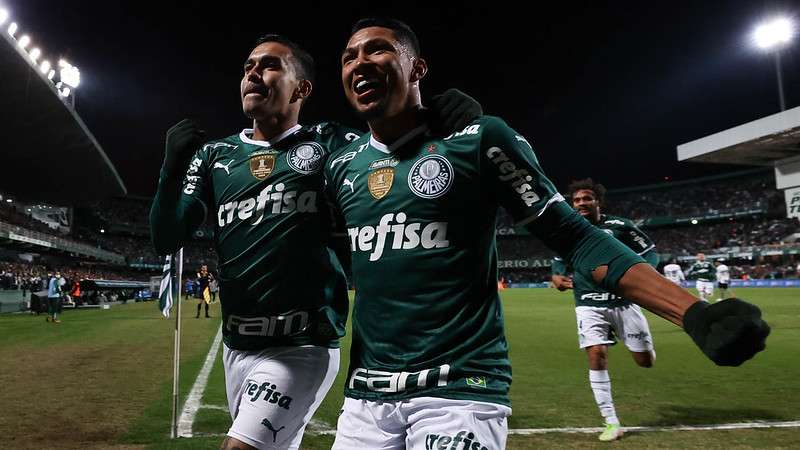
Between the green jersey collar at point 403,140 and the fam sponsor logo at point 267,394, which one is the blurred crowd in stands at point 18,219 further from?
the green jersey collar at point 403,140

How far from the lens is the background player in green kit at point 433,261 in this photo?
204 centimetres

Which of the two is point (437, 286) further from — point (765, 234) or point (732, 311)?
point (765, 234)

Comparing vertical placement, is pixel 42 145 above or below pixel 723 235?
above

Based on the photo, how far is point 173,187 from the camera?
3139 mm

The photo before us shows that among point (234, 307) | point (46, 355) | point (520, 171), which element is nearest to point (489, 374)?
point (520, 171)

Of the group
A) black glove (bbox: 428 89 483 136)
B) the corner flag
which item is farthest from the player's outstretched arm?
the corner flag

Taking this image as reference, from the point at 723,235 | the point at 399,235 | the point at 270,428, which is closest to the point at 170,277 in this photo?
the point at 270,428

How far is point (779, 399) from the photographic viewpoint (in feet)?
24.7

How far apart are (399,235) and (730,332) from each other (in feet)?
3.85

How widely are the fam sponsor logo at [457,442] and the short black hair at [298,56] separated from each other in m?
2.31

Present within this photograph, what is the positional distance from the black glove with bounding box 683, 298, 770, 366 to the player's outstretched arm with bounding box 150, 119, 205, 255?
2.58m

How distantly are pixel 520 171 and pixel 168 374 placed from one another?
30.9 feet

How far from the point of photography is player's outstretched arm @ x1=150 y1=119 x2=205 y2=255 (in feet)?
10.2

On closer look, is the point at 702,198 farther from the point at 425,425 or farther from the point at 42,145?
the point at 425,425
